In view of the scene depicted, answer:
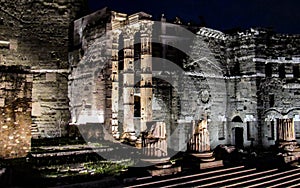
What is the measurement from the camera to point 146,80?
18.4 m

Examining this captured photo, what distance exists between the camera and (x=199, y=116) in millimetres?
22984

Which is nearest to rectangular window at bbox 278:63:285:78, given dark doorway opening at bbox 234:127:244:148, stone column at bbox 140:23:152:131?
dark doorway opening at bbox 234:127:244:148

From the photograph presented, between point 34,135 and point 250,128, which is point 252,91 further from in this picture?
point 34,135

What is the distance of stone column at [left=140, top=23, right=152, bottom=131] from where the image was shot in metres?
18.2

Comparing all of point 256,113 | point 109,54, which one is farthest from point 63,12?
point 256,113

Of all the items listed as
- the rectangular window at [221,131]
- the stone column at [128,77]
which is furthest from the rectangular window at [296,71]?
the stone column at [128,77]

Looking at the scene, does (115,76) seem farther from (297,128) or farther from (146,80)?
(297,128)

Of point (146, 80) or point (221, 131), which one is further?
point (221, 131)

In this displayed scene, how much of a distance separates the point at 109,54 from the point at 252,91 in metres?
11.2

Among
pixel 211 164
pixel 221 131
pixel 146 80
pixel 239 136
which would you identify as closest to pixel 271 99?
pixel 239 136

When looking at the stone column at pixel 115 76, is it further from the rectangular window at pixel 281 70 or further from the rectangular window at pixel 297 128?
the rectangular window at pixel 297 128

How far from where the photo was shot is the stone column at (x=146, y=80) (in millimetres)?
18172

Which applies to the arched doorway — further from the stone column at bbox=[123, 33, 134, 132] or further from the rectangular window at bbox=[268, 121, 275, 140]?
the stone column at bbox=[123, 33, 134, 132]

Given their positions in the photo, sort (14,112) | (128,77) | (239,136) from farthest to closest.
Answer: (239,136)
(128,77)
(14,112)
